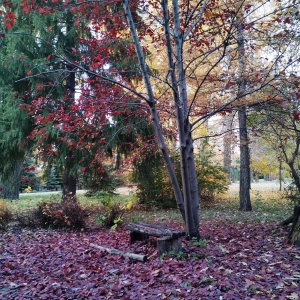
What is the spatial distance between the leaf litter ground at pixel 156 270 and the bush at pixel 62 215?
3.68ft

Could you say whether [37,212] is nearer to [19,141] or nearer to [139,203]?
[19,141]

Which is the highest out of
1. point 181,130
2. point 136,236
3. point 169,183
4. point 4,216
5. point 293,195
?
point 181,130

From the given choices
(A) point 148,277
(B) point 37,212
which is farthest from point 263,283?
(B) point 37,212

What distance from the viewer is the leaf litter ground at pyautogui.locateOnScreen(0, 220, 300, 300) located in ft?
10.7

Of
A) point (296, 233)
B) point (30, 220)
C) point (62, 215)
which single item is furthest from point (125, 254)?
point (30, 220)

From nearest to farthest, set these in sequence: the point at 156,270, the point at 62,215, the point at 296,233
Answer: the point at 156,270
the point at 296,233
the point at 62,215

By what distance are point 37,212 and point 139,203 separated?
4984mm

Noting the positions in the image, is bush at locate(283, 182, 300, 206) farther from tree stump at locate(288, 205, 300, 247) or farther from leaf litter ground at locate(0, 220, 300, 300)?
tree stump at locate(288, 205, 300, 247)

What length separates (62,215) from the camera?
7.23 m

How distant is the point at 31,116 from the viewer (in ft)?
30.5

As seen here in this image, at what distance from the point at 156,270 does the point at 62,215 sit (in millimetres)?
3959

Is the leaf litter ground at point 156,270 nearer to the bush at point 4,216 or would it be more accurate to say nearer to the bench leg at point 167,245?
the bench leg at point 167,245

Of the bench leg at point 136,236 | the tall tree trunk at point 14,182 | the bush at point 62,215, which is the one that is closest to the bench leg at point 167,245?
the bench leg at point 136,236

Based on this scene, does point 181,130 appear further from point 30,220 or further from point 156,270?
point 30,220
